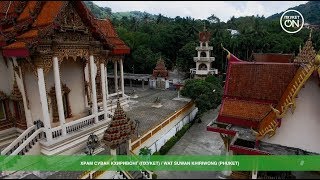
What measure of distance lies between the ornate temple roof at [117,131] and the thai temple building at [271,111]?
14.9 feet

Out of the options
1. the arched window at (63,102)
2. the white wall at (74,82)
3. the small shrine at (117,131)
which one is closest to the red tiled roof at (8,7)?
the white wall at (74,82)

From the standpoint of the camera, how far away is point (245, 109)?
1313 cm

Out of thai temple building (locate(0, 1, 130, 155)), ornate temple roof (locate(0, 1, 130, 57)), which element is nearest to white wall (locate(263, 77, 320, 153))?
thai temple building (locate(0, 1, 130, 155))

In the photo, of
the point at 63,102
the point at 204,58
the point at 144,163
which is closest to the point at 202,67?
the point at 204,58

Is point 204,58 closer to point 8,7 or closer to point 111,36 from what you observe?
point 111,36

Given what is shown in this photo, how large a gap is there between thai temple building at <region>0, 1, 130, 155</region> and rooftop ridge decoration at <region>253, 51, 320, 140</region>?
368 inches

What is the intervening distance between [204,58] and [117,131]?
27232mm

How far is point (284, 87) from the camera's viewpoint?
12.6 metres

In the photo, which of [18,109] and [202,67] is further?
[202,67]

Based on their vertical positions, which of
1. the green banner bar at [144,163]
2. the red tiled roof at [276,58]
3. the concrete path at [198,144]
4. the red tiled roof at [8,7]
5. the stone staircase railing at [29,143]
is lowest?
the concrete path at [198,144]

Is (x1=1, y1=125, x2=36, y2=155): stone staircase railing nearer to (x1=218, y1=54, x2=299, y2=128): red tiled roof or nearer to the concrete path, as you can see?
the concrete path

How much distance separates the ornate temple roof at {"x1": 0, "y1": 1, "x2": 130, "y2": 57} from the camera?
12044 millimetres

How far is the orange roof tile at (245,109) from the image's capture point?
12.7 m

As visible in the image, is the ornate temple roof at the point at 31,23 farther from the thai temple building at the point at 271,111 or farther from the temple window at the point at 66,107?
the thai temple building at the point at 271,111
